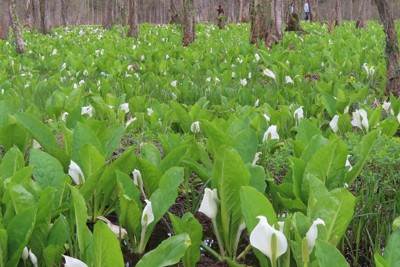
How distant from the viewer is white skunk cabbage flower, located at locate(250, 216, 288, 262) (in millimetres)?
1633

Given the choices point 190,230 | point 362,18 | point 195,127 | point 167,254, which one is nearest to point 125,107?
point 195,127

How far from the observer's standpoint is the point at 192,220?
1.92 m

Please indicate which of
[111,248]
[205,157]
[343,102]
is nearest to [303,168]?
[205,157]

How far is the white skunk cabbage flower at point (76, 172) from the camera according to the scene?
2.35 m

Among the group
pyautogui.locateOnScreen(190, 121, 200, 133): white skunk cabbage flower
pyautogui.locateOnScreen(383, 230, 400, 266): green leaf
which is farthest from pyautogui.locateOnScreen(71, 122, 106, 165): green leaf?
pyautogui.locateOnScreen(383, 230, 400, 266): green leaf

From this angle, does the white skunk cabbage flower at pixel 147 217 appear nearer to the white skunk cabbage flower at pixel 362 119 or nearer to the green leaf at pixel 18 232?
the green leaf at pixel 18 232

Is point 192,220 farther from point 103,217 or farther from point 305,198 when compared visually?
point 103,217

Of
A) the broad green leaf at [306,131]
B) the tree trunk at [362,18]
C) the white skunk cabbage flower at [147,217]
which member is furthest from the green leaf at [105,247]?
the tree trunk at [362,18]

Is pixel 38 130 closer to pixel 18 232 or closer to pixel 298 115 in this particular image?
pixel 18 232

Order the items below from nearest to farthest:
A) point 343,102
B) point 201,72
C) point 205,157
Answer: point 205,157 < point 343,102 < point 201,72

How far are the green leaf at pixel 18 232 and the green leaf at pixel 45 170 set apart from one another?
54cm

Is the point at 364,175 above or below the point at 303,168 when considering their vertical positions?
below

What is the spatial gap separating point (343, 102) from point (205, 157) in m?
1.68

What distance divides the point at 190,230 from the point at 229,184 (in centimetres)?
25
